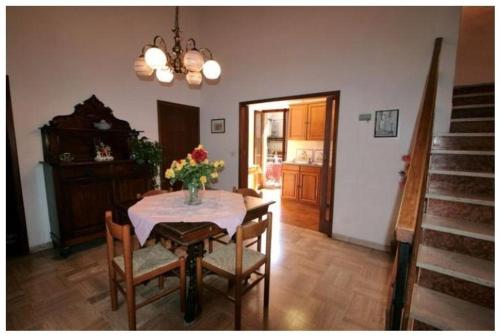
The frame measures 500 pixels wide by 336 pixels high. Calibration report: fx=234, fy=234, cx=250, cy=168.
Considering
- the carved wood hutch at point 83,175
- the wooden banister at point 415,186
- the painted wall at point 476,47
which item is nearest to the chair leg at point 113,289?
the carved wood hutch at point 83,175

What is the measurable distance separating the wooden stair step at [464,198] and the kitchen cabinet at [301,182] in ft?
9.83

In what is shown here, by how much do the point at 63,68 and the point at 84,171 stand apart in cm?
126

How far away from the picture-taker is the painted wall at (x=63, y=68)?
2.50 metres

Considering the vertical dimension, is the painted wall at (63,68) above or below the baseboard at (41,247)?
above

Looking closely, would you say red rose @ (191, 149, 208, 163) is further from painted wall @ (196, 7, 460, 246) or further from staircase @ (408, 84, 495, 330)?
painted wall @ (196, 7, 460, 246)

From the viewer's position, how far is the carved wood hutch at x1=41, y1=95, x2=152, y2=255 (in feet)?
8.41

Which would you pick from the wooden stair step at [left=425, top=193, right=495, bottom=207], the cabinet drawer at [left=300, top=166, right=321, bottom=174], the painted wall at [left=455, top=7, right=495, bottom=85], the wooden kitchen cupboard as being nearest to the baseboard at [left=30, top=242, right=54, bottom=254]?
the wooden stair step at [left=425, top=193, right=495, bottom=207]

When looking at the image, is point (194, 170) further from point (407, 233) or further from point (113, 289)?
point (407, 233)

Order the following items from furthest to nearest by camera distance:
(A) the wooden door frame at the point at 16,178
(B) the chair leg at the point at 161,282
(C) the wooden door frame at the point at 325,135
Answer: (C) the wooden door frame at the point at 325,135, (A) the wooden door frame at the point at 16,178, (B) the chair leg at the point at 161,282

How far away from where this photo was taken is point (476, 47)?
3.42 m

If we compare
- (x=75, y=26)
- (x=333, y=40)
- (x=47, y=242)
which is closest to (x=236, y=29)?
(x=333, y=40)

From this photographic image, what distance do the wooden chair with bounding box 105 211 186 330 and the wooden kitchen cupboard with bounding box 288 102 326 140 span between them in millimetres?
3917

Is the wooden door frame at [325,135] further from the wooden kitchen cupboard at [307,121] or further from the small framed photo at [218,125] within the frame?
the wooden kitchen cupboard at [307,121]
